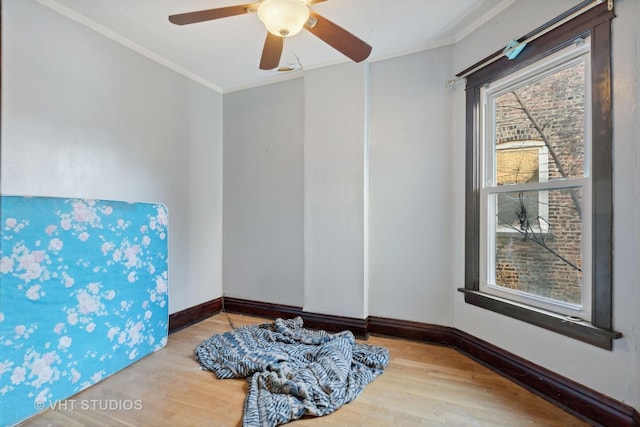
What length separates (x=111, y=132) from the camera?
2.44 metres

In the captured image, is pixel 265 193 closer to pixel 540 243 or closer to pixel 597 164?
pixel 540 243

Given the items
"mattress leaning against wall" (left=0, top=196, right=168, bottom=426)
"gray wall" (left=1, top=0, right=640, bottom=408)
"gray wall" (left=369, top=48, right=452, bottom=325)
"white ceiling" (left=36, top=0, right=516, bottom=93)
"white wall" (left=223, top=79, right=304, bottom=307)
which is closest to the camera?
"mattress leaning against wall" (left=0, top=196, right=168, bottom=426)

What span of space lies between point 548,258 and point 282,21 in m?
2.12

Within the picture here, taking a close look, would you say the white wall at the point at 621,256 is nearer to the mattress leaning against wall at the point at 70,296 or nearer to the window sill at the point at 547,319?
the window sill at the point at 547,319

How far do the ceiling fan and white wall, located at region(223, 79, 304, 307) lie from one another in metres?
1.26

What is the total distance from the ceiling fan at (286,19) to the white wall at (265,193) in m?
Answer: 1.26

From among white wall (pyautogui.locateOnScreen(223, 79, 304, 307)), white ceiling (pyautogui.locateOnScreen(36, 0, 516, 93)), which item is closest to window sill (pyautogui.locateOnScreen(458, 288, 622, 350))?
white wall (pyautogui.locateOnScreen(223, 79, 304, 307))

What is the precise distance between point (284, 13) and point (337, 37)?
355 mm

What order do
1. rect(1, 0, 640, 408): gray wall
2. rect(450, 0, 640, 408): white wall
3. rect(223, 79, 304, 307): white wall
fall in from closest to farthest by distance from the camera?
rect(450, 0, 640, 408): white wall, rect(1, 0, 640, 408): gray wall, rect(223, 79, 304, 307): white wall

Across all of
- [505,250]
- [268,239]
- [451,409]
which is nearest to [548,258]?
[505,250]

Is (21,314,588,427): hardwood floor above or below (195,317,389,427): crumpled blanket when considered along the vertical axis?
below

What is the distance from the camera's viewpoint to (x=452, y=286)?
2604mm

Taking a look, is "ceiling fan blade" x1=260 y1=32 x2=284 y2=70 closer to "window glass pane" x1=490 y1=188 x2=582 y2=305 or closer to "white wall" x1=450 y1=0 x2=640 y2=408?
"white wall" x1=450 y1=0 x2=640 y2=408

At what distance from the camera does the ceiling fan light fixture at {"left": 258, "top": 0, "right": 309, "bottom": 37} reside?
164 centimetres
